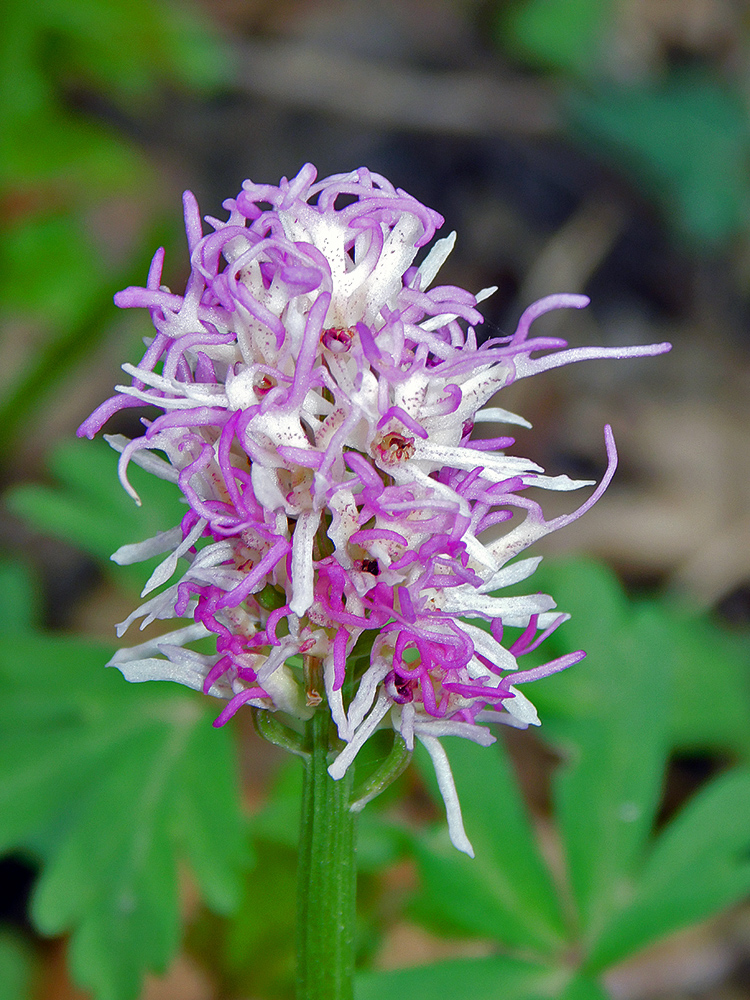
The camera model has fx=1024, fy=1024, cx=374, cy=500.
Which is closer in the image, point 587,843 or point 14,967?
point 587,843

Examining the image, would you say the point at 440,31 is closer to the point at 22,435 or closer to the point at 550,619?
the point at 22,435

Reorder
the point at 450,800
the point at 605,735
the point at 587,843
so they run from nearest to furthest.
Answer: the point at 450,800 → the point at 587,843 → the point at 605,735

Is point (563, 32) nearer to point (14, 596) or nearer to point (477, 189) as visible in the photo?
point (477, 189)

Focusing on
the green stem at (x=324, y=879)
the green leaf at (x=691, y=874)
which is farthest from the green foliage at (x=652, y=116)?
the green stem at (x=324, y=879)

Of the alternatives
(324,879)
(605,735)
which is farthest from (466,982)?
(324,879)

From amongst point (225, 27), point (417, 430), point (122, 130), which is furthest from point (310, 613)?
point (225, 27)

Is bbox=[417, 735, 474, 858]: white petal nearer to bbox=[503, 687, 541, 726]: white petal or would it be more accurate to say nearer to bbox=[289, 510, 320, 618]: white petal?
bbox=[503, 687, 541, 726]: white petal

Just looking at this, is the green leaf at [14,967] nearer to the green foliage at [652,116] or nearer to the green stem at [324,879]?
the green stem at [324,879]
